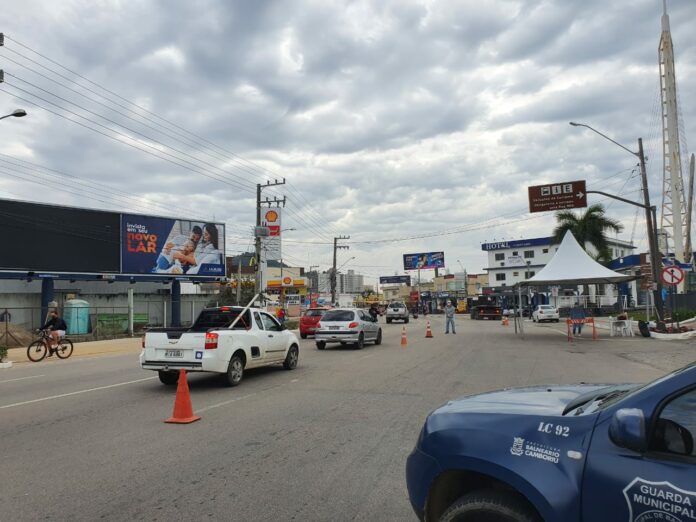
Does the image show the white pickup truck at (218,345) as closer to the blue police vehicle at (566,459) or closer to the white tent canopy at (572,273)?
the blue police vehicle at (566,459)

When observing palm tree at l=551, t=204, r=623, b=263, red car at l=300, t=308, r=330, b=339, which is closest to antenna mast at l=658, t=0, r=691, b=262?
palm tree at l=551, t=204, r=623, b=263

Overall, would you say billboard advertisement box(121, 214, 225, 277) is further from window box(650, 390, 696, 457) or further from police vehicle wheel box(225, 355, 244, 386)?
window box(650, 390, 696, 457)

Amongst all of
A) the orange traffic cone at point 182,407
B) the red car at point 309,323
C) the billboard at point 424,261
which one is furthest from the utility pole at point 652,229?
the billboard at point 424,261

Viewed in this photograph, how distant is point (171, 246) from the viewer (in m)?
44.5

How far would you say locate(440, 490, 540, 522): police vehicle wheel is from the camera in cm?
273

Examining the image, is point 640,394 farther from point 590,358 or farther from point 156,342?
point 590,358

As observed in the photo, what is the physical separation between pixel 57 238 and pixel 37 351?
72.0 feet

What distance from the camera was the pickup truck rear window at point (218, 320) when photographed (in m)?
12.2

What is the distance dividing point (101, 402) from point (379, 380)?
5.50m

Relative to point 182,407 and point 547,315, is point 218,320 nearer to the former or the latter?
point 182,407

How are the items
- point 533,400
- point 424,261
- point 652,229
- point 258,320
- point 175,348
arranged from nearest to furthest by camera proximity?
point 533,400 < point 175,348 < point 258,320 < point 652,229 < point 424,261

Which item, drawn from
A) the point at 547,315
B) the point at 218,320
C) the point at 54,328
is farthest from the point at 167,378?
the point at 547,315

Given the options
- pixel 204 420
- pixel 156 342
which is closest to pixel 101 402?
pixel 156 342

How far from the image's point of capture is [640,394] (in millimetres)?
2576
